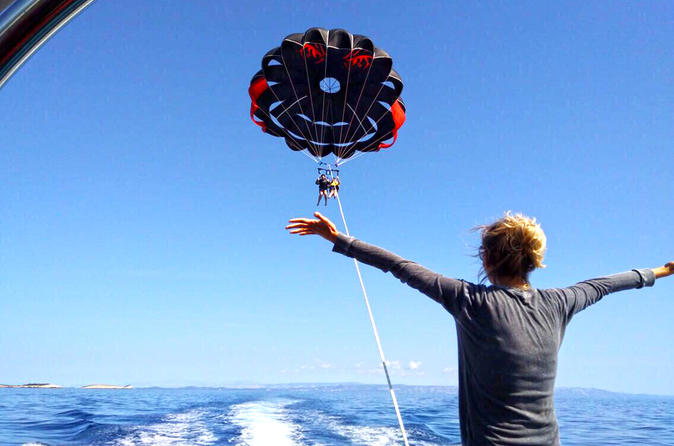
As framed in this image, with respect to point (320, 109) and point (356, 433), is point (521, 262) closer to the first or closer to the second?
point (320, 109)

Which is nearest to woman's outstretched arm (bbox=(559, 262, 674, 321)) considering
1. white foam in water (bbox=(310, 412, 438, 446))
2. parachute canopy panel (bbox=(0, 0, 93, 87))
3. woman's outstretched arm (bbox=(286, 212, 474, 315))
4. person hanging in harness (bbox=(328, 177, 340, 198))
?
woman's outstretched arm (bbox=(286, 212, 474, 315))

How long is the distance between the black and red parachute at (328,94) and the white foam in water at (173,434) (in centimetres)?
945

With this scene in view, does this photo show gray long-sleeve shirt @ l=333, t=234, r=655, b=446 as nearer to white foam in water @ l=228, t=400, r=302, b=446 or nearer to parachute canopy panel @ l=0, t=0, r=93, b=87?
parachute canopy panel @ l=0, t=0, r=93, b=87

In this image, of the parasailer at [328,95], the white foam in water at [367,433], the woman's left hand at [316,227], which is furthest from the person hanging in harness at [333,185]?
the woman's left hand at [316,227]

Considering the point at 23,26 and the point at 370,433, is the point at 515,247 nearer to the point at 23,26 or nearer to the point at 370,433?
the point at 23,26

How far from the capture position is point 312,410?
2303cm

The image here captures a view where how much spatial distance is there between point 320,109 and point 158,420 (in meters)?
15.1

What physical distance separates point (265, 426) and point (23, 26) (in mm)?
18159

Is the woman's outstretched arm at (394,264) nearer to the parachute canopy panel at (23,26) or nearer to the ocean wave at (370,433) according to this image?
the parachute canopy panel at (23,26)

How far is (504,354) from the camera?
1.59m

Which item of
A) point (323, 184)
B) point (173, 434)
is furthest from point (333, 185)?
point (173, 434)

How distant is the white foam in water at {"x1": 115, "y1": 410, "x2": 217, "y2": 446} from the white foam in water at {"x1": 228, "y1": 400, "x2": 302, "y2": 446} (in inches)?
47.0

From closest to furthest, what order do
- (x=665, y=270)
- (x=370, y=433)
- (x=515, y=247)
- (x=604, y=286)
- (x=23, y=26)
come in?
1. (x=23, y=26)
2. (x=515, y=247)
3. (x=604, y=286)
4. (x=665, y=270)
5. (x=370, y=433)

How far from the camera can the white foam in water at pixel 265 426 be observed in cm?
1394
